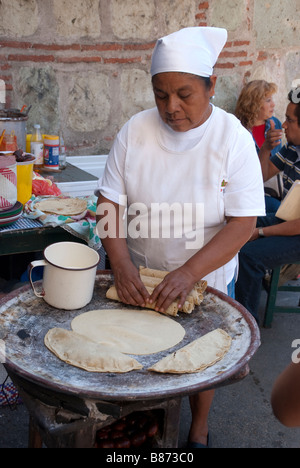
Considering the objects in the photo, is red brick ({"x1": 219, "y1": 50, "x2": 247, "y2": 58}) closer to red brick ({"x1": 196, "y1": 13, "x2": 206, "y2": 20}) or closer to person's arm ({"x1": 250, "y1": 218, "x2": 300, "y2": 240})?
red brick ({"x1": 196, "y1": 13, "x2": 206, "y2": 20})

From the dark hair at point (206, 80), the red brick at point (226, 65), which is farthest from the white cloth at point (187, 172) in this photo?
the red brick at point (226, 65)

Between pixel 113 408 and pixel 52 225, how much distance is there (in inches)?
56.4

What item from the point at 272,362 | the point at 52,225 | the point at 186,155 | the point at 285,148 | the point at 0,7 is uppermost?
the point at 0,7

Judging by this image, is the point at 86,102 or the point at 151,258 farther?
the point at 86,102

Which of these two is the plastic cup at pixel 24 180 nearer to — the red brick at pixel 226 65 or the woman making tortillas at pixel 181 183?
the woman making tortillas at pixel 181 183


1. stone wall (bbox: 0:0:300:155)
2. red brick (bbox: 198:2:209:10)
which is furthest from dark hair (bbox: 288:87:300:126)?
red brick (bbox: 198:2:209:10)

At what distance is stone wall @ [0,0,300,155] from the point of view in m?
3.70

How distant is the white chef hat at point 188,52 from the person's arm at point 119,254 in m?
0.58

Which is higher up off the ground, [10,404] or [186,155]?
[186,155]

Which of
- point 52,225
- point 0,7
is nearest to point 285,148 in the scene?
point 52,225

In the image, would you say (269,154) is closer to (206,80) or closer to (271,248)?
(271,248)

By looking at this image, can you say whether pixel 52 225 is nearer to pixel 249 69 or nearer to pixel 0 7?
pixel 0 7

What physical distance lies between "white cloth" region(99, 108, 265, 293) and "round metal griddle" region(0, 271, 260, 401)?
0.30 meters

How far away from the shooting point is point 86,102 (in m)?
4.09
